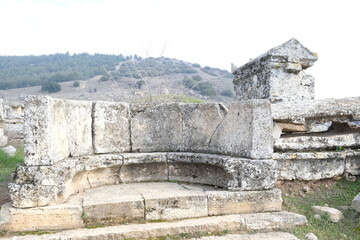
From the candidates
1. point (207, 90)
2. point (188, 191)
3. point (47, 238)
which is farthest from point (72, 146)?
point (207, 90)

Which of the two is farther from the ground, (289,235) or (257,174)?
(257,174)

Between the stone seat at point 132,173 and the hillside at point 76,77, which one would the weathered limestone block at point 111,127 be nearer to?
the stone seat at point 132,173

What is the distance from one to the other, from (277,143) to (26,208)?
3.03 m

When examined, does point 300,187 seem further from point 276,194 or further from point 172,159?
point 172,159

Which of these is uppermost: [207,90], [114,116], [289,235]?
[207,90]

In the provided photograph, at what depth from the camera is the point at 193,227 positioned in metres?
3.17

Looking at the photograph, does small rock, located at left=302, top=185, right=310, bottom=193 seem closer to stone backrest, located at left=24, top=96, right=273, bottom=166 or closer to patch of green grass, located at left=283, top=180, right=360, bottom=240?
patch of green grass, located at left=283, top=180, right=360, bottom=240

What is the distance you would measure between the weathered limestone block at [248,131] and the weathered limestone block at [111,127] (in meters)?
1.38

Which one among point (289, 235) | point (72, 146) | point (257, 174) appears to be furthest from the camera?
point (72, 146)

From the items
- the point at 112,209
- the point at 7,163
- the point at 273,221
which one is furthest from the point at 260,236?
the point at 7,163

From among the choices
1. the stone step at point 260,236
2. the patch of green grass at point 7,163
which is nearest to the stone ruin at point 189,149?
the stone step at point 260,236

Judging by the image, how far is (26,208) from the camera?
3.17m

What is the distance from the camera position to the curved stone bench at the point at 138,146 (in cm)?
331

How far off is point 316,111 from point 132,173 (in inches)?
103
